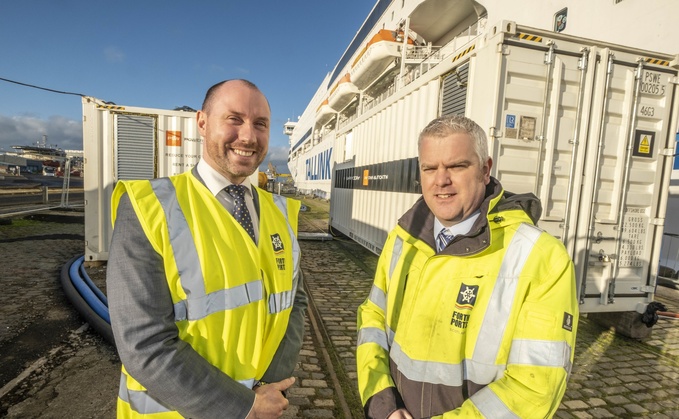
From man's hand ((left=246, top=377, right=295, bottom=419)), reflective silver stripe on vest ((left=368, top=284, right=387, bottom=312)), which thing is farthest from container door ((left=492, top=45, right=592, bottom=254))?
man's hand ((left=246, top=377, right=295, bottom=419))

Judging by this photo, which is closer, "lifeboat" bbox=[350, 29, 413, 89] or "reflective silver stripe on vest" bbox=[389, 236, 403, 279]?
"reflective silver stripe on vest" bbox=[389, 236, 403, 279]

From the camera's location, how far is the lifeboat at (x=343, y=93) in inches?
A: 976

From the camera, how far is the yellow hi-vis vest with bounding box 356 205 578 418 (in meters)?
1.37

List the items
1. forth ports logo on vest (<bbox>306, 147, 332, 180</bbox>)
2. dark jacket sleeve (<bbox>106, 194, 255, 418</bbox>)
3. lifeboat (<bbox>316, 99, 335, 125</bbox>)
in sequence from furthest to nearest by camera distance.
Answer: lifeboat (<bbox>316, 99, 335, 125</bbox>) → forth ports logo on vest (<bbox>306, 147, 332, 180</bbox>) → dark jacket sleeve (<bbox>106, 194, 255, 418</bbox>)

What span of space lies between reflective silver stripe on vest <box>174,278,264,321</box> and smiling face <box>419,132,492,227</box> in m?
1.02

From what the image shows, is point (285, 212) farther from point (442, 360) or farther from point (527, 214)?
point (527, 214)

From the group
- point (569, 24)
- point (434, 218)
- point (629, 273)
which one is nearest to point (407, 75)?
point (569, 24)

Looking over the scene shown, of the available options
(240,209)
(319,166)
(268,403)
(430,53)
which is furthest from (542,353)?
(319,166)

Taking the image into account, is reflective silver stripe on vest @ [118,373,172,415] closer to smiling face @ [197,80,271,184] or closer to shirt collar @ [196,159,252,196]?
shirt collar @ [196,159,252,196]

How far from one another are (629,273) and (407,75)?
16704 millimetres

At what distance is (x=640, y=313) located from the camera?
4684mm

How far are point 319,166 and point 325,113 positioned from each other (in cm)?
598

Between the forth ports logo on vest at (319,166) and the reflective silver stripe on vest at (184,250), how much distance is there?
24538mm

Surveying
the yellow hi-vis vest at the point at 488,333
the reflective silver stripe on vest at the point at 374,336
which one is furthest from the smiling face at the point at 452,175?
the reflective silver stripe on vest at the point at 374,336
